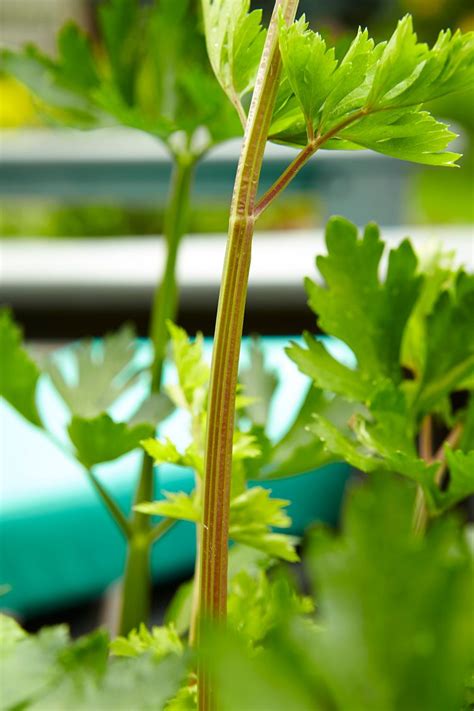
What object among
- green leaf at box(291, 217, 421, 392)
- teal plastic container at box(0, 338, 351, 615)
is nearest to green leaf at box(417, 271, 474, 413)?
green leaf at box(291, 217, 421, 392)

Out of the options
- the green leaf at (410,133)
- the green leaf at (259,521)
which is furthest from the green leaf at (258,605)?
the green leaf at (410,133)

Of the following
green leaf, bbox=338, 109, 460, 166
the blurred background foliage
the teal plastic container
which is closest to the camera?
green leaf, bbox=338, 109, 460, 166

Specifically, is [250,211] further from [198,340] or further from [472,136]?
[472,136]

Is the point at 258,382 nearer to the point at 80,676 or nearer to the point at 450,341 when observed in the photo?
the point at 450,341

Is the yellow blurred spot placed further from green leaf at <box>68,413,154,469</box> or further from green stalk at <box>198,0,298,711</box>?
green stalk at <box>198,0,298,711</box>

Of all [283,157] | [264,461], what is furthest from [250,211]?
[283,157]

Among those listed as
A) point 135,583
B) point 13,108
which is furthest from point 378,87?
point 13,108
